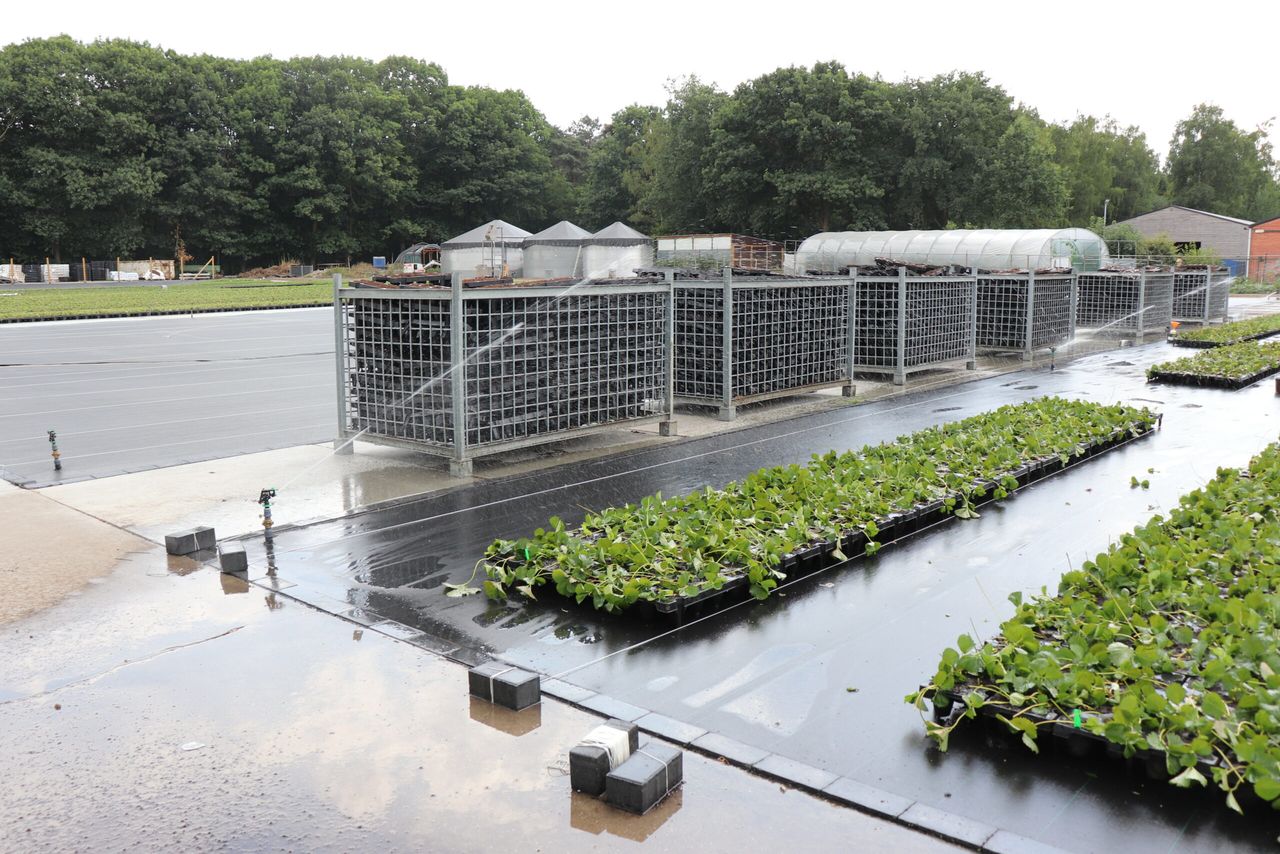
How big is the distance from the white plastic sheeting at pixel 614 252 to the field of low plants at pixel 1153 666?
3379cm

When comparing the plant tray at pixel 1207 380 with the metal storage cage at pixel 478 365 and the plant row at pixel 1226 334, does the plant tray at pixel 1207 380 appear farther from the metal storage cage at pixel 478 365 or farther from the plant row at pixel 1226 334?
the metal storage cage at pixel 478 365

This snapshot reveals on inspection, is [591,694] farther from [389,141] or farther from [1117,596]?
[389,141]

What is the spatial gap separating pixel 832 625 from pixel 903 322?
12.3 meters

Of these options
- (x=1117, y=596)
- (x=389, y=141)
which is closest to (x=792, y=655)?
(x=1117, y=596)

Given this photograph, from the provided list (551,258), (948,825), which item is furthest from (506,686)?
(551,258)

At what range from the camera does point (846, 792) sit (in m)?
4.14

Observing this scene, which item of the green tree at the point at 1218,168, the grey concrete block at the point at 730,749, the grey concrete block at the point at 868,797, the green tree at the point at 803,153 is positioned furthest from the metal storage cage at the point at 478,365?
the green tree at the point at 1218,168

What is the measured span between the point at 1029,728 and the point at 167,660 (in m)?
4.54

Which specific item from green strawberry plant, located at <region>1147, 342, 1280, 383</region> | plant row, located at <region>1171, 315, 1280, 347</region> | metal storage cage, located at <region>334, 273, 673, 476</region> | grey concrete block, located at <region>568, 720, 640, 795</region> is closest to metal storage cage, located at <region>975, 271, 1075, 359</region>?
green strawberry plant, located at <region>1147, 342, 1280, 383</region>

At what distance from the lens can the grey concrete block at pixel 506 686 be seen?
493 cm

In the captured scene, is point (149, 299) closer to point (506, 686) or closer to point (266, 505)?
point (266, 505)

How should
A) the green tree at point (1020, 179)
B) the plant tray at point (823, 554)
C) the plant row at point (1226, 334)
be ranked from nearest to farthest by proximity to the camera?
the plant tray at point (823, 554) → the plant row at point (1226, 334) → the green tree at point (1020, 179)

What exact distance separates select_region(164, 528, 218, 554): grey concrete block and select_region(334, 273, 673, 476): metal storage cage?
2885mm

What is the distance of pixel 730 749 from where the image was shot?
4527mm
